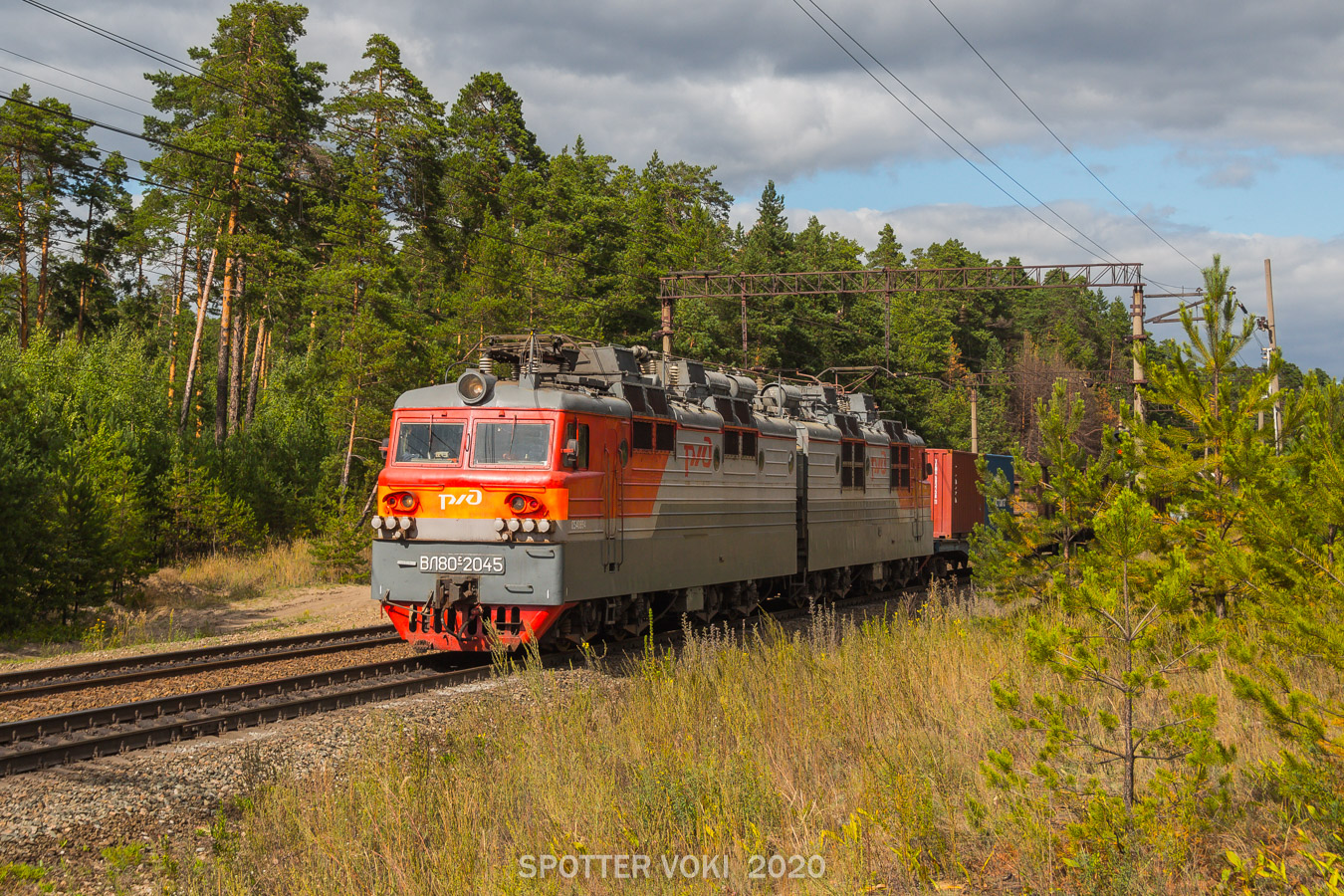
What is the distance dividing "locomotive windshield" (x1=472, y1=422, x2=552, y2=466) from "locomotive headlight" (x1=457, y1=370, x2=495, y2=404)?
1.13 feet

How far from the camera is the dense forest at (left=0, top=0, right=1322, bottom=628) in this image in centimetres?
2092

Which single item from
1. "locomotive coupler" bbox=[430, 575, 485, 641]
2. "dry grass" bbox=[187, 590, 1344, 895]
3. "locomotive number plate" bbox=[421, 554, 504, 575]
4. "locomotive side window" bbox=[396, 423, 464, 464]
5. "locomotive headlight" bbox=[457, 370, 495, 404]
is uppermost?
"locomotive headlight" bbox=[457, 370, 495, 404]

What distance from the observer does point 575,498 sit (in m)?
11.7

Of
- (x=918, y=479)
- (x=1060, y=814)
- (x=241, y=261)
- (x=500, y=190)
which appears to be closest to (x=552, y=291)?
(x=241, y=261)

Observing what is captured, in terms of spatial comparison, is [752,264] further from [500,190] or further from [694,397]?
[694,397]

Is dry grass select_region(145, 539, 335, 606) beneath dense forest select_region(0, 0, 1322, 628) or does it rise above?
beneath

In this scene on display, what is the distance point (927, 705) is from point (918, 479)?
46.5 ft

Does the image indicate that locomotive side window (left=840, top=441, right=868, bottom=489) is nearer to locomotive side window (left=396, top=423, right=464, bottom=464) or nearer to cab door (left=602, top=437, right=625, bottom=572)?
cab door (left=602, top=437, right=625, bottom=572)

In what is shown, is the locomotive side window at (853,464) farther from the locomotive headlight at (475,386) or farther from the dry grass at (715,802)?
the dry grass at (715,802)

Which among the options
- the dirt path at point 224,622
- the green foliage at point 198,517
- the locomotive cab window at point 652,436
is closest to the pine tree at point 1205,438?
the locomotive cab window at point 652,436

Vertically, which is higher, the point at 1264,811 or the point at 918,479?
the point at 918,479

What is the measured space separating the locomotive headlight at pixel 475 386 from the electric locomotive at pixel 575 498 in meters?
0.02

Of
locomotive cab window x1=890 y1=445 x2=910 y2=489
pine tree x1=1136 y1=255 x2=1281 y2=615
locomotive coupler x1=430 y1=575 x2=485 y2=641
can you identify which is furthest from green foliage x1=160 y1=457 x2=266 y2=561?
pine tree x1=1136 y1=255 x2=1281 y2=615

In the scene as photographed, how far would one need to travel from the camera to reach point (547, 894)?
4.99 m
